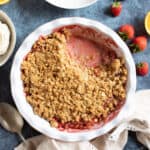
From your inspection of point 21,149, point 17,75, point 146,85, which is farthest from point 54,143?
point 146,85

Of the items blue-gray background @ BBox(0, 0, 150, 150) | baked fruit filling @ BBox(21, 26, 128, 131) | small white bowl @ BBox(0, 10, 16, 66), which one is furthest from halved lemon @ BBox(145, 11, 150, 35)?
small white bowl @ BBox(0, 10, 16, 66)

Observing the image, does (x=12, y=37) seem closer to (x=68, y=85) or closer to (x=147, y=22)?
(x=68, y=85)

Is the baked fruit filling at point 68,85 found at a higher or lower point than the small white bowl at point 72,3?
lower

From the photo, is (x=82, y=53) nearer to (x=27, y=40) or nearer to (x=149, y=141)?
(x=27, y=40)

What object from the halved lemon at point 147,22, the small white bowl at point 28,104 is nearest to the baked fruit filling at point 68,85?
the small white bowl at point 28,104

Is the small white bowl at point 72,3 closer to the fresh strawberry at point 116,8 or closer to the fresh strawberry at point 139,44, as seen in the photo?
the fresh strawberry at point 116,8

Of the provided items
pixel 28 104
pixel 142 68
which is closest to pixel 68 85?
pixel 28 104

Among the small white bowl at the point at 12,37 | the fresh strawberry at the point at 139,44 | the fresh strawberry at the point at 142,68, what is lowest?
the fresh strawberry at the point at 142,68
